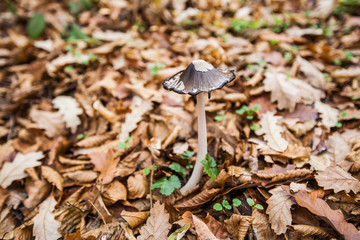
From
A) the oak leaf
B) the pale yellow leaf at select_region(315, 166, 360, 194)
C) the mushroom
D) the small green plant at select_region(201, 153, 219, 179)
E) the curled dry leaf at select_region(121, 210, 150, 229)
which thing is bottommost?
the curled dry leaf at select_region(121, 210, 150, 229)

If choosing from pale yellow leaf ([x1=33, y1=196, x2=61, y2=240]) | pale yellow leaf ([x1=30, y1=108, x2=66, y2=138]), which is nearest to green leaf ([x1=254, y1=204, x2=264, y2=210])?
pale yellow leaf ([x1=33, y1=196, x2=61, y2=240])

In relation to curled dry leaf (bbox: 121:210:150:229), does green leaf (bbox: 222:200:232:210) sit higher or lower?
higher

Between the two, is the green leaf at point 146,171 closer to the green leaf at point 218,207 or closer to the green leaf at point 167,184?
the green leaf at point 167,184

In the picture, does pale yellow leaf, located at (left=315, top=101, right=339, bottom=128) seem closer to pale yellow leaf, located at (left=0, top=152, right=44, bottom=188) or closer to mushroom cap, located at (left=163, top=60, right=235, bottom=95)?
mushroom cap, located at (left=163, top=60, right=235, bottom=95)

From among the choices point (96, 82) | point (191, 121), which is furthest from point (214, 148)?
point (96, 82)

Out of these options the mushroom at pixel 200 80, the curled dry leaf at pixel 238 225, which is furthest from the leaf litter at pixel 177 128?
the mushroom at pixel 200 80

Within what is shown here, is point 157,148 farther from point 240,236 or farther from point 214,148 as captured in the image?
point 240,236

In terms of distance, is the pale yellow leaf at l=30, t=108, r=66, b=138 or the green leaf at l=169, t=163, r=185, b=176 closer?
the green leaf at l=169, t=163, r=185, b=176
